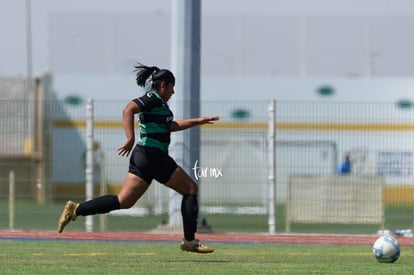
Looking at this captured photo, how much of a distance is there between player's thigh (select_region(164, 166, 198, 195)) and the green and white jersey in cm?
33

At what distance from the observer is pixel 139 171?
15.8m

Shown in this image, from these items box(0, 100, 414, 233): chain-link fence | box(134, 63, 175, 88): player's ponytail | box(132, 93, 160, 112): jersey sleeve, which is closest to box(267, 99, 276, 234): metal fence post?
box(0, 100, 414, 233): chain-link fence

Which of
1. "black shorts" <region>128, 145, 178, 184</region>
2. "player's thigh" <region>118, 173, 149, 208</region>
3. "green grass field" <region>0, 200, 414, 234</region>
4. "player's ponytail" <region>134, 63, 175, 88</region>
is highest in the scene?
"player's ponytail" <region>134, 63, 175, 88</region>

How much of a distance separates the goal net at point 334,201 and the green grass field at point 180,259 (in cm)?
616

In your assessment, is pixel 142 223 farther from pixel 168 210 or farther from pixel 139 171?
pixel 139 171

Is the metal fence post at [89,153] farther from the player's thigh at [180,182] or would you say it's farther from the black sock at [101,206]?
the player's thigh at [180,182]

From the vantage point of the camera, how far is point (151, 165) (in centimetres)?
1581

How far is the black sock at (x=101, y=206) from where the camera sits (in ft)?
52.2

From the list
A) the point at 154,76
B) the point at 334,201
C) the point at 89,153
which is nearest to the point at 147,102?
the point at 154,76

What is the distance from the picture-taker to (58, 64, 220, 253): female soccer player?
1583 cm

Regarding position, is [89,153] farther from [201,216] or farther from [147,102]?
[147,102]

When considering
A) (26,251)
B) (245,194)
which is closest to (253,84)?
(245,194)

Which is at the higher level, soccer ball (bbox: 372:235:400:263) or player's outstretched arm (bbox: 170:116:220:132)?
player's outstretched arm (bbox: 170:116:220:132)

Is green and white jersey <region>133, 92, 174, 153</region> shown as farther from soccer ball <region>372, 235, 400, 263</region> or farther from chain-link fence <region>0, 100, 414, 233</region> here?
chain-link fence <region>0, 100, 414, 233</region>
